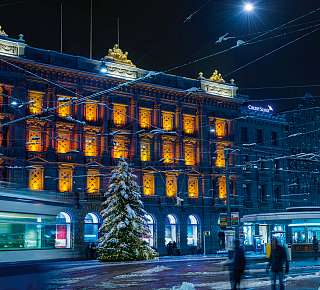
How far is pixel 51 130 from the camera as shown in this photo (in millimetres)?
51594

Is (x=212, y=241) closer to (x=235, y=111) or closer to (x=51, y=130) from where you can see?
(x=235, y=111)

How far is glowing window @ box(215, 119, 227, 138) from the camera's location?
209 feet

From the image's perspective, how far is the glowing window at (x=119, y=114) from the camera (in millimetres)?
56250

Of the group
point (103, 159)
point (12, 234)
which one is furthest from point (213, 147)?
point (12, 234)

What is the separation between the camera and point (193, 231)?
60500mm

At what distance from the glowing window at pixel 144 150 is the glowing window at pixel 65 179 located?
8.12 m

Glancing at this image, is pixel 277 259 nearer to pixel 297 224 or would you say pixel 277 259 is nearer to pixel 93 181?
pixel 297 224

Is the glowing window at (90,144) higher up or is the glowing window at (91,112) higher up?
the glowing window at (91,112)

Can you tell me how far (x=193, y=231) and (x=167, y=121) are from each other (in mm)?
11185

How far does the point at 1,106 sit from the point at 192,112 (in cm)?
2110

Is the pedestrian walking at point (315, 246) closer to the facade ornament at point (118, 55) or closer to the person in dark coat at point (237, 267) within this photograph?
the facade ornament at point (118, 55)

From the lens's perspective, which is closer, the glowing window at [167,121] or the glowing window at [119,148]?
the glowing window at [119,148]

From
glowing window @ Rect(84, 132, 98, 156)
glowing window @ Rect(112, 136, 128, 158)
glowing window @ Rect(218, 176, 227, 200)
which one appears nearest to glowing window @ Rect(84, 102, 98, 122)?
glowing window @ Rect(84, 132, 98, 156)

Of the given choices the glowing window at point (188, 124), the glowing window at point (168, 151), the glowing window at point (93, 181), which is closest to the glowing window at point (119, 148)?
the glowing window at point (93, 181)
